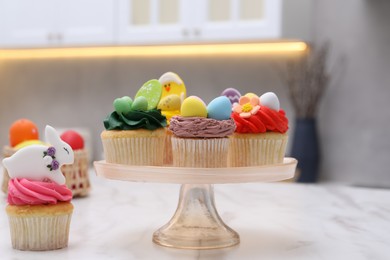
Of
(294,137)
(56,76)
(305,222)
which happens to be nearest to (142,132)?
(305,222)

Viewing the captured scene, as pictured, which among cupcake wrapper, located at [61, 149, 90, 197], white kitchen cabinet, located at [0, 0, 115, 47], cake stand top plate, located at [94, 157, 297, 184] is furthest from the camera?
white kitchen cabinet, located at [0, 0, 115, 47]

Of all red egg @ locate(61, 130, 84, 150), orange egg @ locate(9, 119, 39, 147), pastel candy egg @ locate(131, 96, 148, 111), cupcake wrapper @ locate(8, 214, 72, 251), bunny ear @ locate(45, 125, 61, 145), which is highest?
pastel candy egg @ locate(131, 96, 148, 111)

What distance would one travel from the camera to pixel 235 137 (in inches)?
54.7

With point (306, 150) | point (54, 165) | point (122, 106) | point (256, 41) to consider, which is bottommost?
point (306, 150)

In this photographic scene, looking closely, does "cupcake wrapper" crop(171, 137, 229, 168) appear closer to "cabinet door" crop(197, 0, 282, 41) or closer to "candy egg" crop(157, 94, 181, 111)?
"candy egg" crop(157, 94, 181, 111)

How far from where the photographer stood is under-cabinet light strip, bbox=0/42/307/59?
2.63m

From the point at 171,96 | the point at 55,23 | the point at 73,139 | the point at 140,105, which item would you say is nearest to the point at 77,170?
the point at 73,139

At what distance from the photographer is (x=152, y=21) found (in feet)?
8.38

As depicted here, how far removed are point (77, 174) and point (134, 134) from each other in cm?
62

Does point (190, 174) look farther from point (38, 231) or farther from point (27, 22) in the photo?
point (27, 22)

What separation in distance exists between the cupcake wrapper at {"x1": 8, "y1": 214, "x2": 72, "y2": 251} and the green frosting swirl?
0.23 metres

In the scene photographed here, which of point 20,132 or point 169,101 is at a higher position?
point 169,101

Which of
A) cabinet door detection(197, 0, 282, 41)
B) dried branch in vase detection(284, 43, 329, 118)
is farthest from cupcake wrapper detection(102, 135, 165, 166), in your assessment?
dried branch in vase detection(284, 43, 329, 118)

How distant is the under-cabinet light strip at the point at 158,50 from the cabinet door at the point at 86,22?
0.12m
